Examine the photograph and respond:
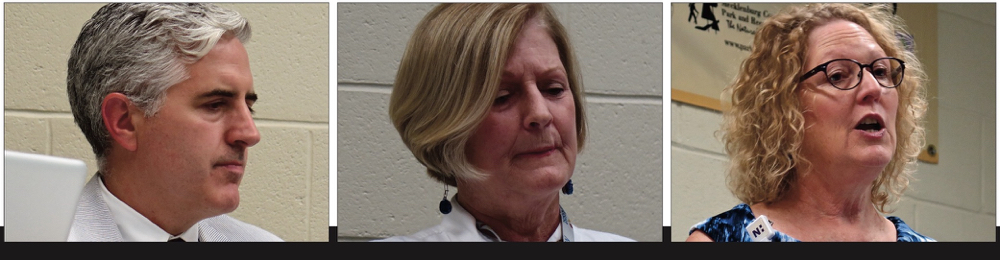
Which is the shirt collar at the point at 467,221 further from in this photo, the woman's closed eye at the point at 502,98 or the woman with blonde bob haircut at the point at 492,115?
the woman's closed eye at the point at 502,98

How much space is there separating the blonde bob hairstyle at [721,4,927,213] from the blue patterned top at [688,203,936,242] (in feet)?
0.19

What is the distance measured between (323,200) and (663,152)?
888 mm

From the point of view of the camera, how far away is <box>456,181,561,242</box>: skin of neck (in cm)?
259

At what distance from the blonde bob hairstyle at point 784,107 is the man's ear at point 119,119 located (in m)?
1.46

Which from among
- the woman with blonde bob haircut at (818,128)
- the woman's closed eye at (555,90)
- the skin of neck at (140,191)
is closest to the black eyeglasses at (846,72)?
the woman with blonde bob haircut at (818,128)

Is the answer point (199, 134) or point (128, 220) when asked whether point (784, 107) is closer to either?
point (199, 134)

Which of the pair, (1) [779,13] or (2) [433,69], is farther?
(1) [779,13]

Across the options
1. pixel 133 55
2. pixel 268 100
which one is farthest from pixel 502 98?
pixel 133 55

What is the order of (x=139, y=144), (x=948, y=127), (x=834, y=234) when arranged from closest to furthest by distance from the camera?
(x=139, y=144)
(x=834, y=234)
(x=948, y=127)

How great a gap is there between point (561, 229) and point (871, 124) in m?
0.80

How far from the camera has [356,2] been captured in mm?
2725

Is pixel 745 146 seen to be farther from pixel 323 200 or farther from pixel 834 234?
pixel 323 200

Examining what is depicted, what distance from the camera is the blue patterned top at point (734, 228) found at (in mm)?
2623

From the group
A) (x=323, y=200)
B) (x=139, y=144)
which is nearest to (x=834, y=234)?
(x=323, y=200)
